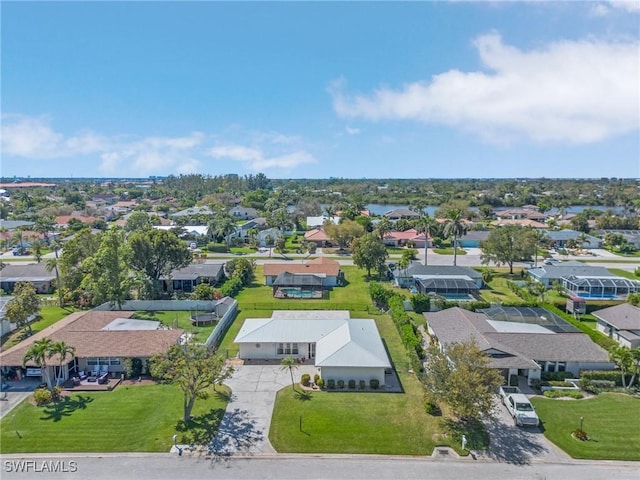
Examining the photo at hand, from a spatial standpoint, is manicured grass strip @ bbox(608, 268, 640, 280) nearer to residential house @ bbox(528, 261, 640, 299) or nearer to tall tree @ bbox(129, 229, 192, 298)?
residential house @ bbox(528, 261, 640, 299)

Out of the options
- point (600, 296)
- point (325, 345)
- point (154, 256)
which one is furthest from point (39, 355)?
point (600, 296)

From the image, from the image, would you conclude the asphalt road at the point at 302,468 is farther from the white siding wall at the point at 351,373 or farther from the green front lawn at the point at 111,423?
the white siding wall at the point at 351,373

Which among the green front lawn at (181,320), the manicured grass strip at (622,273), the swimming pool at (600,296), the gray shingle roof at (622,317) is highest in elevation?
the gray shingle roof at (622,317)

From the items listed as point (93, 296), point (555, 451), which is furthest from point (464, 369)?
point (93, 296)

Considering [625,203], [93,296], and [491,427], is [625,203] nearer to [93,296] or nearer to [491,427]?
[491,427]

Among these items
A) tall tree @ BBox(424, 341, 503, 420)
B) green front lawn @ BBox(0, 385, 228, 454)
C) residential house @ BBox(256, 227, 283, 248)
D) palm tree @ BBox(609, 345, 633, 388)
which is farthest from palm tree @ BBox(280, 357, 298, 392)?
residential house @ BBox(256, 227, 283, 248)

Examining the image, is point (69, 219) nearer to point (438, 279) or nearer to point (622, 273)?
point (438, 279)

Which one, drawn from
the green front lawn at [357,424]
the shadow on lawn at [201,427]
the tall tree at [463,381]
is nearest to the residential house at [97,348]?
the shadow on lawn at [201,427]
